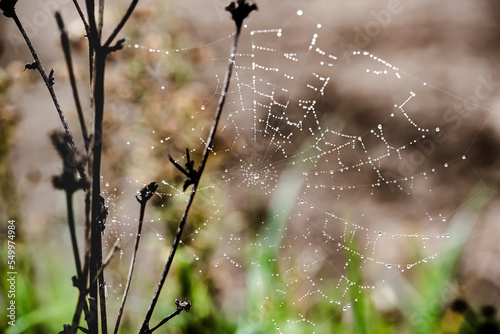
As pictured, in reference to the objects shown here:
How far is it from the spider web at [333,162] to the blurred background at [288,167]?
11mm

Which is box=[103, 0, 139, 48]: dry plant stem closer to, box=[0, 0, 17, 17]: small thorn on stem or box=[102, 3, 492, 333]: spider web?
box=[0, 0, 17, 17]: small thorn on stem

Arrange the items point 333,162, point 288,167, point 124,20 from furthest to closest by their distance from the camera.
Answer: point 333,162
point 288,167
point 124,20

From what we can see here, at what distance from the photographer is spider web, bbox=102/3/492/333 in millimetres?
1952

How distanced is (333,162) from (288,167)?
1.33 feet

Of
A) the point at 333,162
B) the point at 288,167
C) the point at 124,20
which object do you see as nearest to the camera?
the point at 124,20

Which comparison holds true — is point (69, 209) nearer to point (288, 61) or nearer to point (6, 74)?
point (6, 74)

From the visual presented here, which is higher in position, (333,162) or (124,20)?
(333,162)

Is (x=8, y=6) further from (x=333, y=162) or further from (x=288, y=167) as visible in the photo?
(x=333, y=162)

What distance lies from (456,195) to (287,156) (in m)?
0.83

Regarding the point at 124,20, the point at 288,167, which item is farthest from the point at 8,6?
the point at 288,167

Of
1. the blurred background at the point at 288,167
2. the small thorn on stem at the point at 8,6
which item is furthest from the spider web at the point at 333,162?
the small thorn on stem at the point at 8,6

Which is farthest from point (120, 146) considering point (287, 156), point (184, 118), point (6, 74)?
point (287, 156)

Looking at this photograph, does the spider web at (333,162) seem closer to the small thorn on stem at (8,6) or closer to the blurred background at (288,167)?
the blurred background at (288,167)

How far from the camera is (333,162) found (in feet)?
→ 7.98
